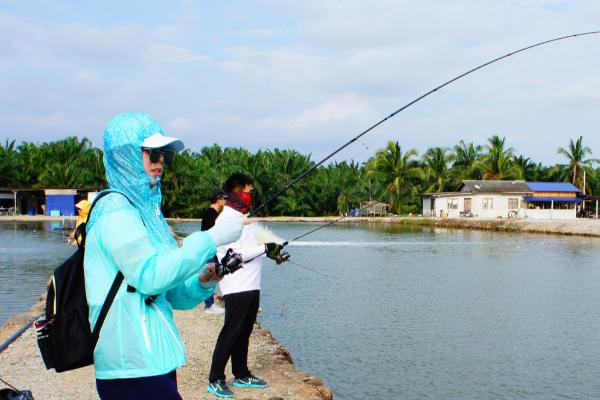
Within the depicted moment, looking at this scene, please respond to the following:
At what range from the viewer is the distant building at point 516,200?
53844 mm

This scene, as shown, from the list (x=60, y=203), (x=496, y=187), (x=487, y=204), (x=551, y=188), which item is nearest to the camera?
(x=487, y=204)

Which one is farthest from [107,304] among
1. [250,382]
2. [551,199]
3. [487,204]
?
[551,199]

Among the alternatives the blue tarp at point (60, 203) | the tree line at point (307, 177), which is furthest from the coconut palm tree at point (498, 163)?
the blue tarp at point (60, 203)

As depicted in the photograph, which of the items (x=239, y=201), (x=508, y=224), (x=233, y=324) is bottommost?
(x=508, y=224)

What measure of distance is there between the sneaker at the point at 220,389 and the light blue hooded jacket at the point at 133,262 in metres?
3.11

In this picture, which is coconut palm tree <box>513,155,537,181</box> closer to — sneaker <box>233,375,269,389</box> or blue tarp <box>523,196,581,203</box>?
blue tarp <box>523,196,581,203</box>

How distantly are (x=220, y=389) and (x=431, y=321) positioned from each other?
647 centimetres

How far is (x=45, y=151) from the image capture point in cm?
6166

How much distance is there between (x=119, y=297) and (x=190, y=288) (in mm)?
386

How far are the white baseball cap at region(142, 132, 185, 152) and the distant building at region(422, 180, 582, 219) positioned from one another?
176 feet

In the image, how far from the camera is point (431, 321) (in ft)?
36.2

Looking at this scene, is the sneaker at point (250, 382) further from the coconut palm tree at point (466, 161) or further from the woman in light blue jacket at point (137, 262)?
the coconut palm tree at point (466, 161)

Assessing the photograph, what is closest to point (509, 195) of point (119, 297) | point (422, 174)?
point (422, 174)

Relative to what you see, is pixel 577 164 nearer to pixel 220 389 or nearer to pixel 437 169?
pixel 437 169
